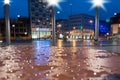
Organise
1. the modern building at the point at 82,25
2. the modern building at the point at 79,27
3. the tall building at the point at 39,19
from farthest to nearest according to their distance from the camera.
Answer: the modern building at the point at 82,25 → the modern building at the point at 79,27 → the tall building at the point at 39,19

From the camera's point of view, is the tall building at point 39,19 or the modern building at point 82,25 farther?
the modern building at point 82,25

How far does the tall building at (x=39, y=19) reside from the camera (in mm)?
114125

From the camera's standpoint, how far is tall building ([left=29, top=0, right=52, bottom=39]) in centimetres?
11412

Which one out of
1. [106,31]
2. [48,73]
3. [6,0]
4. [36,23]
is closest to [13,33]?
[36,23]

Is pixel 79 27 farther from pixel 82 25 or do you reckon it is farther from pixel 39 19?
pixel 39 19

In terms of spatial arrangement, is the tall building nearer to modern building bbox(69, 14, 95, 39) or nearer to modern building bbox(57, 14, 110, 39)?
modern building bbox(57, 14, 110, 39)

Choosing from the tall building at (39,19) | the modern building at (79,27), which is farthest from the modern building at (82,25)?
the tall building at (39,19)

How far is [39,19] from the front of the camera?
117375mm

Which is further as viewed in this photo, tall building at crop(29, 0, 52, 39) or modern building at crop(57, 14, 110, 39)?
modern building at crop(57, 14, 110, 39)

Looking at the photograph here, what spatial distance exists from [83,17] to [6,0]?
9170cm

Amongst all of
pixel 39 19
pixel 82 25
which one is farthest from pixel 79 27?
pixel 39 19

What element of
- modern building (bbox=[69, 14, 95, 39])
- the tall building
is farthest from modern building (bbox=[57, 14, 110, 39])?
the tall building

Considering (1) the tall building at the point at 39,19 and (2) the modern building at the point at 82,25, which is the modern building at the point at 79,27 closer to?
(2) the modern building at the point at 82,25

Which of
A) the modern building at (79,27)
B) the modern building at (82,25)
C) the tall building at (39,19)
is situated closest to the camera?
the tall building at (39,19)
